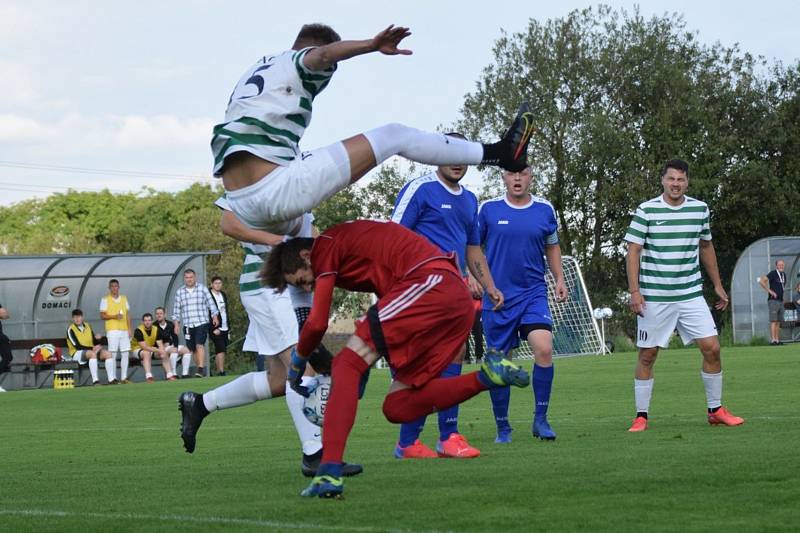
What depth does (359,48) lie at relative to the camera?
6617 millimetres

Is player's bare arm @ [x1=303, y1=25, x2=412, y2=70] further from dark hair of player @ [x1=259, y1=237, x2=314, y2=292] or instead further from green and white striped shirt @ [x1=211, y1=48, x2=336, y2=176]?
dark hair of player @ [x1=259, y1=237, x2=314, y2=292]

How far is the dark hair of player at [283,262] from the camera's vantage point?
6.48m

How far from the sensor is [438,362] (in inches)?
258

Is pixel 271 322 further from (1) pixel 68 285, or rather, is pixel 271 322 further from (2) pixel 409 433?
(1) pixel 68 285

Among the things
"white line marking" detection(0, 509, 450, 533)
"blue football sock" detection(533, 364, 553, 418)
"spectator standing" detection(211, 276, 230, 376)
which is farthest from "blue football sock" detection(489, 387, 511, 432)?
"spectator standing" detection(211, 276, 230, 376)

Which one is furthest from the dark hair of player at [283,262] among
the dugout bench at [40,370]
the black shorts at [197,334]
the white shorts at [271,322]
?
the dugout bench at [40,370]

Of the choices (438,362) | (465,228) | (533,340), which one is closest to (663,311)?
(533,340)

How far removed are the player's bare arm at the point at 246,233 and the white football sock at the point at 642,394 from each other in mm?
4558

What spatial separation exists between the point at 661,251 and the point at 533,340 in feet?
5.28

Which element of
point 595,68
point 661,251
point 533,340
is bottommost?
point 533,340

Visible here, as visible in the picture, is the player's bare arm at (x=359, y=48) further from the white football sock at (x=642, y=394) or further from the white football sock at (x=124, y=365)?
the white football sock at (x=124, y=365)

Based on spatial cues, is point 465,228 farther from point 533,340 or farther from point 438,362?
point 438,362

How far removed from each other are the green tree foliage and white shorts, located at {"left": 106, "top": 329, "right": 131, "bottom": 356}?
2928 cm

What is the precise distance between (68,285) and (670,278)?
24.4 meters
